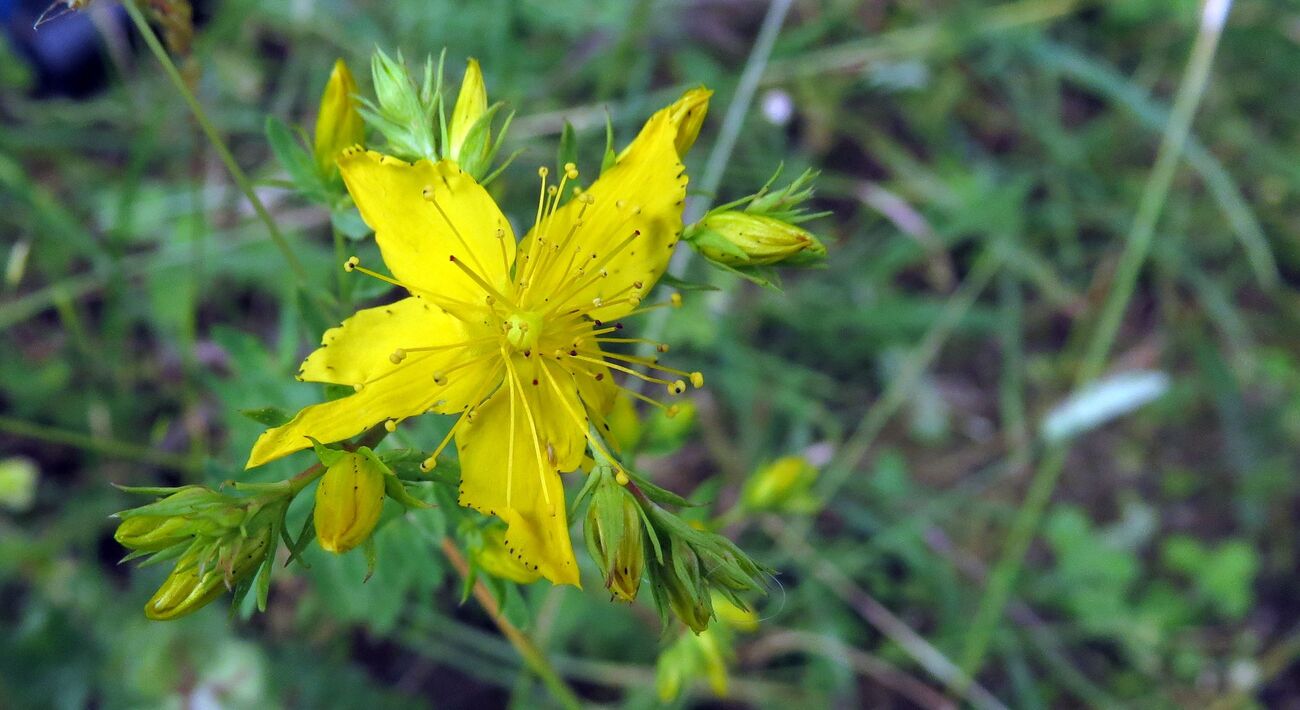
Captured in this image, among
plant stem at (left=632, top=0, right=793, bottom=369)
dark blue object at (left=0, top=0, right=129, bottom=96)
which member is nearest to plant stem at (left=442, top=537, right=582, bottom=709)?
plant stem at (left=632, top=0, right=793, bottom=369)

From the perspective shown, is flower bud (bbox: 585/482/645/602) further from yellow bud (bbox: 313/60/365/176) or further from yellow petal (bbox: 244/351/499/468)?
yellow bud (bbox: 313/60/365/176)

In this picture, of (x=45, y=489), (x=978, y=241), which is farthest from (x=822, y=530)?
(x=45, y=489)

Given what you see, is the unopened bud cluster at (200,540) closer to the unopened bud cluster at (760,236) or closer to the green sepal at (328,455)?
the green sepal at (328,455)

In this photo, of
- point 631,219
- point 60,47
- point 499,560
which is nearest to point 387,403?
point 499,560

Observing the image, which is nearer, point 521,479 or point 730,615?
point 521,479

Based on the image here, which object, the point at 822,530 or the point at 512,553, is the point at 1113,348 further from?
the point at 512,553

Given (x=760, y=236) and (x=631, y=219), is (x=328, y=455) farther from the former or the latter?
(x=760, y=236)
